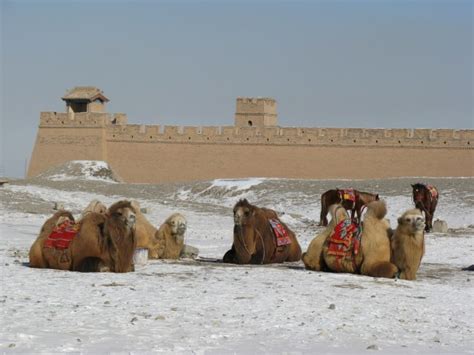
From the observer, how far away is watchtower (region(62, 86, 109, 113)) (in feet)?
158

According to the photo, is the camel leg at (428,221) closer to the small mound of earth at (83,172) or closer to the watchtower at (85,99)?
the small mound of earth at (83,172)

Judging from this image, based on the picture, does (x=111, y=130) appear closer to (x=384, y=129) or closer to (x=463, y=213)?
(x=384, y=129)

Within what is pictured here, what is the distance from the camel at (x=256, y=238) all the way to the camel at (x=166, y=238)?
58cm

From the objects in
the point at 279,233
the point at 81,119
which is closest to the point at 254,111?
the point at 81,119

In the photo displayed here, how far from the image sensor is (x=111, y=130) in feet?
149

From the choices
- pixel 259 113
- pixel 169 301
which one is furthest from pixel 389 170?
pixel 169 301

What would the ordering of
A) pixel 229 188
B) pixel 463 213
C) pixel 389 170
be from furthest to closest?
1. pixel 389 170
2. pixel 229 188
3. pixel 463 213

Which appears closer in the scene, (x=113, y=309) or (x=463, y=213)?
(x=113, y=309)

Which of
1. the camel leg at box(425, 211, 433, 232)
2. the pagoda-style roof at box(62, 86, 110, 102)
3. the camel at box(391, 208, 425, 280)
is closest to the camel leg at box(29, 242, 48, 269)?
the camel at box(391, 208, 425, 280)

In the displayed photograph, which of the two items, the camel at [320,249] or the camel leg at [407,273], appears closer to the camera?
the camel leg at [407,273]

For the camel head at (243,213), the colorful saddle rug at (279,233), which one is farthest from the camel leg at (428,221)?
the camel head at (243,213)

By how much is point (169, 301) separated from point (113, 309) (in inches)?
24.3

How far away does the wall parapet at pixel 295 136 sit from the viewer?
40281 mm

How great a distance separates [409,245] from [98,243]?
305 centimetres
